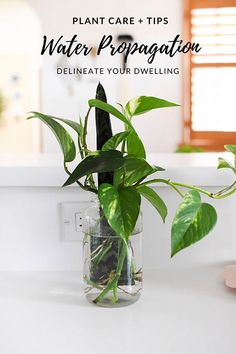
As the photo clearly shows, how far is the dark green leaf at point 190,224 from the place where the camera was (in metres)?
1.02

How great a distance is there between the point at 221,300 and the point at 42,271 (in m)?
0.41

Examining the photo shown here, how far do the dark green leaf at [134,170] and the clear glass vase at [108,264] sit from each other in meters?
0.08

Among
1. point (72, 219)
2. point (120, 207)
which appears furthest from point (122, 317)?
point (72, 219)

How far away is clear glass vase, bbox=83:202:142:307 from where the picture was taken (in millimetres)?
1189

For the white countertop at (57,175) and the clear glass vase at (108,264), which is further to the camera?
the white countertop at (57,175)

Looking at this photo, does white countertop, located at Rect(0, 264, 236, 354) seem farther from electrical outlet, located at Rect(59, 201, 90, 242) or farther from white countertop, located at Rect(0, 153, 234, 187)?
white countertop, located at Rect(0, 153, 234, 187)

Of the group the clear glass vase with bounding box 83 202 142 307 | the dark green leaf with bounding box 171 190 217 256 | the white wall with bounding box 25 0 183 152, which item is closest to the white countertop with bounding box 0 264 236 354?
the clear glass vase with bounding box 83 202 142 307

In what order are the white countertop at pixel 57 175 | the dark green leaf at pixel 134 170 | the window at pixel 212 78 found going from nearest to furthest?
the dark green leaf at pixel 134 170, the white countertop at pixel 57 175, the window at pixel 212 78

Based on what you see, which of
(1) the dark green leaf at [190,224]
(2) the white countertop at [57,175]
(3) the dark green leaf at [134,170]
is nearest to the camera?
(1) the dark green leaf at [190,224]

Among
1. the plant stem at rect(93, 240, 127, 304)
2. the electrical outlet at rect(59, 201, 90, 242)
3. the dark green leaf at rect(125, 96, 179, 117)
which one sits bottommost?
the plant stem at rect(93, 240, 127, 304)

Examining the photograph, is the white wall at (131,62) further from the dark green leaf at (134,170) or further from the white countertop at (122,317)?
the dark green leaf at (134,170)

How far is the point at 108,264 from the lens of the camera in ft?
3.93

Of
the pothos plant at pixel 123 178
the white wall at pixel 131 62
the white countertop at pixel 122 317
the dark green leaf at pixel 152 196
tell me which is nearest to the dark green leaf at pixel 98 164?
the pothos plant at pixel 123 178

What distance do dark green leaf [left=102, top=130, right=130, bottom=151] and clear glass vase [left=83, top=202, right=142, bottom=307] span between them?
0.13 meters
